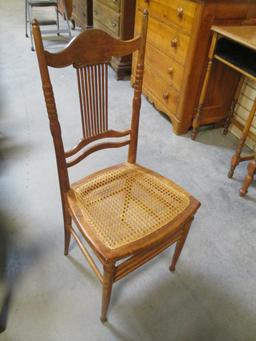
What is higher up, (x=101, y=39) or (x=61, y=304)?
(x=101, y=39)

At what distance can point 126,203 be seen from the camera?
3.51 ft

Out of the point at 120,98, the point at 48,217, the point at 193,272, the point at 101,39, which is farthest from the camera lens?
the point at 120,98

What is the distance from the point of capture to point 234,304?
1.21 metres

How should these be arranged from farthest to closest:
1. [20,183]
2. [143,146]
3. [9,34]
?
1. [9,34]
2. [143,146]
3. [20,183]

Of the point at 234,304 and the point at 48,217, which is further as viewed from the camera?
the point at 48,217

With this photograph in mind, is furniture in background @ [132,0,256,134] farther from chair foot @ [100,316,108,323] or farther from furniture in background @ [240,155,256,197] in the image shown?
chair foot @ [100,316,108,323]

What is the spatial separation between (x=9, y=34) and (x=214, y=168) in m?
3.61

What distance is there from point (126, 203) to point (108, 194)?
83 millimetres

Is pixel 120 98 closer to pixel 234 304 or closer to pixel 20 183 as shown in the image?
pixel 20 183

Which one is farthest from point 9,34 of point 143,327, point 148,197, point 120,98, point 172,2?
point 143,327

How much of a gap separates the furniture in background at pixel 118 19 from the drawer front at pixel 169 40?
0.53m

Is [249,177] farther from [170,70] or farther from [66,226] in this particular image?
[66,226]

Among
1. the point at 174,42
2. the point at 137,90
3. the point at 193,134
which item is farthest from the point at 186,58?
the point at 137,90

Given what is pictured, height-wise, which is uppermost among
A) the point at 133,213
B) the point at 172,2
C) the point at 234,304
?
the point at 172,2
